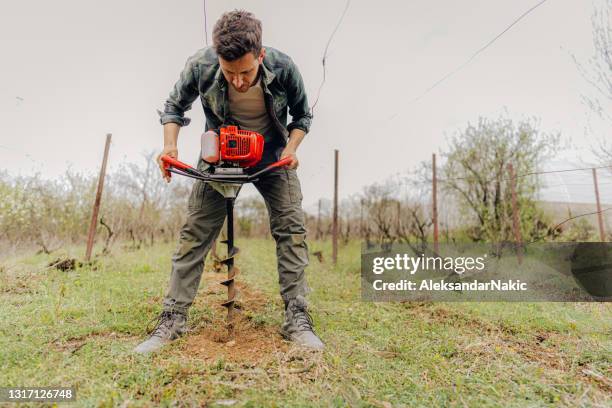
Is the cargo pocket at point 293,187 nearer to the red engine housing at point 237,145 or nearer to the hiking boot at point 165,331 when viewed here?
the red engine housing at point 237,145

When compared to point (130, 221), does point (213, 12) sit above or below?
above

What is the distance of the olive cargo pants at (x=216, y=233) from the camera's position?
2.52 m

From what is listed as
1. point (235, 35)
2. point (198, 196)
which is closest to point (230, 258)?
point (198, 196)

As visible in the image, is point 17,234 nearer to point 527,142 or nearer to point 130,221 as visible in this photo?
point 130,221

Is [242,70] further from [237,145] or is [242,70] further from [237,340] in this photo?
[237,340]

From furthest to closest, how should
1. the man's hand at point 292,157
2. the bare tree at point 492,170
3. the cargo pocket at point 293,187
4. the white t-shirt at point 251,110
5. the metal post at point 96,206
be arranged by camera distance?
the bare tree at point 492,170 → the metal post at point 96,206 → the cargo pocket at point 293,187 → the white t-shirt at point 251,110 → the man's hand at point 292,157

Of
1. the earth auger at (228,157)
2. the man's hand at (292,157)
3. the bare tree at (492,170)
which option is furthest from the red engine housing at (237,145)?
the bare tree at (492,170)

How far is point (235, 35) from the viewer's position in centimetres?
206

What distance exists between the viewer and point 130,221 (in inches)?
371

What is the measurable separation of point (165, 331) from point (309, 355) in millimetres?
863

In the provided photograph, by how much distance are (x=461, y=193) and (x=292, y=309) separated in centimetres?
892

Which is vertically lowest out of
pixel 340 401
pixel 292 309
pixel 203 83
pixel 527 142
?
pixel 340 401

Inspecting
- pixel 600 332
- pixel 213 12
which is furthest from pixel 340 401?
pixel 213 12

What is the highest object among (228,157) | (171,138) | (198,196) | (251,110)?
(251,110)
